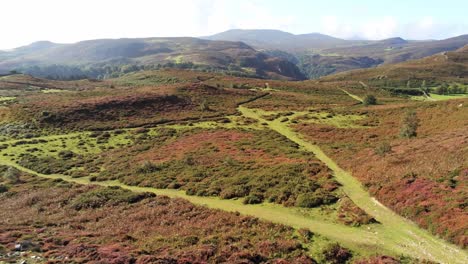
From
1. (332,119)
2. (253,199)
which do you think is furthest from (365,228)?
(332,119)

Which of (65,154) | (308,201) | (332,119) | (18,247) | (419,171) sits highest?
(419,171)

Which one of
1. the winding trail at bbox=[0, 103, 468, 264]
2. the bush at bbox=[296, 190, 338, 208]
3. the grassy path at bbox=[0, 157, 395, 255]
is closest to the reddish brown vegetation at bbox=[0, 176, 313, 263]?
the grassy path at bbox=[0, 157, 395, 255]

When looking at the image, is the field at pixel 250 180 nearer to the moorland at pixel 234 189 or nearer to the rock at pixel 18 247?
the moorland at pixel 234 189

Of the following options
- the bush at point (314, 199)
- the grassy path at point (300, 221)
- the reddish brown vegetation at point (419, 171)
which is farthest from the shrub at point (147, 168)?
the reddish brown vegetation at point (419, 171)

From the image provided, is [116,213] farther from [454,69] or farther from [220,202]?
[454,69]

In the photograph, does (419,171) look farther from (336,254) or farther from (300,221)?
(336,254)

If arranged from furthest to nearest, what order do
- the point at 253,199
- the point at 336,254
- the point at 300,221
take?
the point at 253,199 < the point at 300,221 < the point at 336,254

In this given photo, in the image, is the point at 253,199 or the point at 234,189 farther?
the point at 234,189
